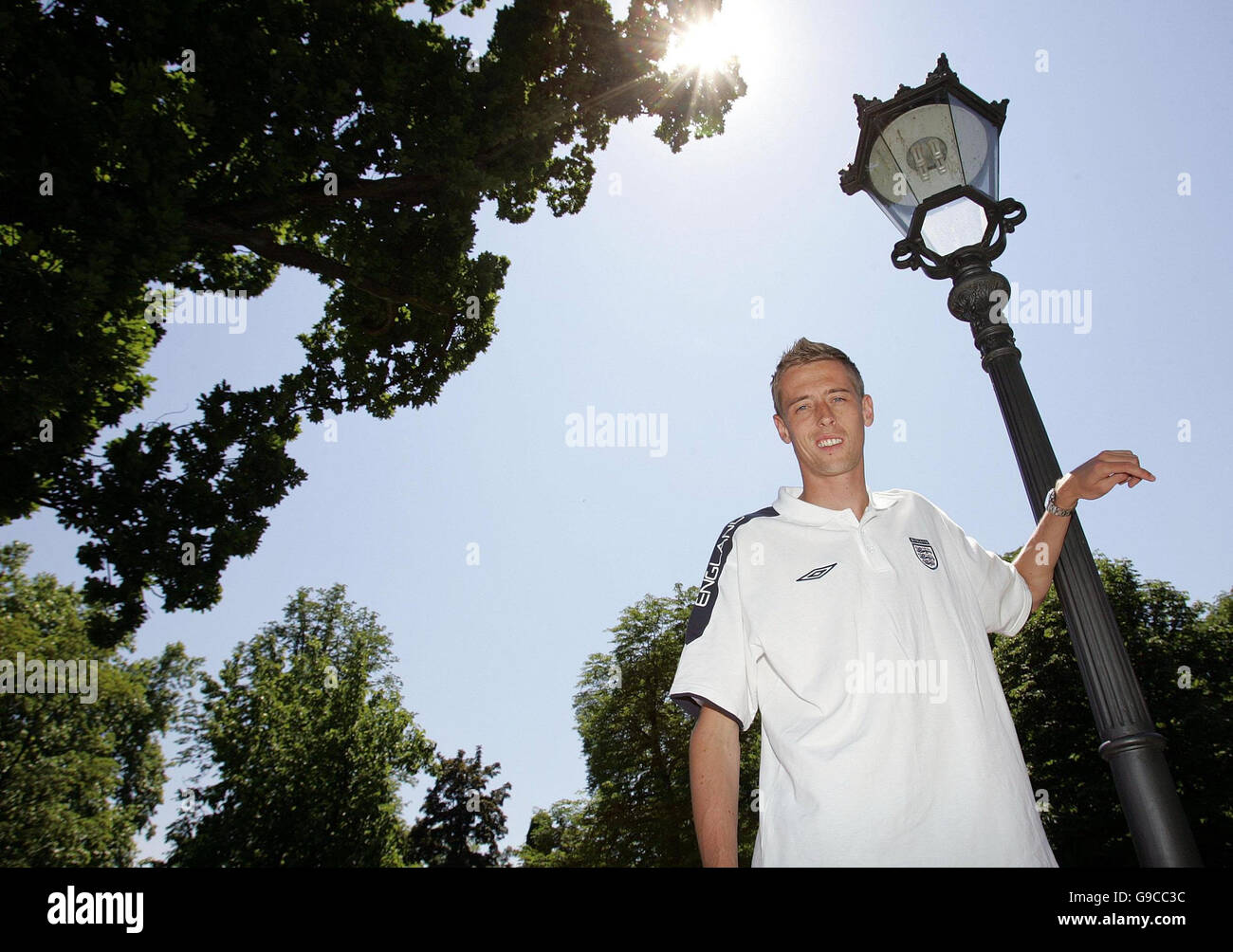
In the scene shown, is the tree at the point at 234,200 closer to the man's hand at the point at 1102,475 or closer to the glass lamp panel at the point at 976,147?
the glass lamp panel at the point at 976,147

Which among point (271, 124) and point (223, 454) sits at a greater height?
point (271, 124)

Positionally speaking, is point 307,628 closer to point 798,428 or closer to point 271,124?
point 271,124

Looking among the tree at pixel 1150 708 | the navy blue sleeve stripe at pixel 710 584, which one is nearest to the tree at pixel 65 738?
the navy blue sleeve stripe at pixel 710 584

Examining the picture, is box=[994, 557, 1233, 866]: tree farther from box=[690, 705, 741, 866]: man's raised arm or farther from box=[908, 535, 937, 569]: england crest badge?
box=[690, 705, 741, 866]: man's raised arm

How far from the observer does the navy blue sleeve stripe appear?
2.35 m

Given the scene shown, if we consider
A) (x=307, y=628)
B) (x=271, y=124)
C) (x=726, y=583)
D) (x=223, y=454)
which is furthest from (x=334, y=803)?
(x=726, y=583)

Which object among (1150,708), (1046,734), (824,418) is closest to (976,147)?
(824,418)

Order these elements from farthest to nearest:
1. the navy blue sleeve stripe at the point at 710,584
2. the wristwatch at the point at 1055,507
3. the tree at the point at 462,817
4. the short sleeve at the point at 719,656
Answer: the tree at the point at 462,817, the wristwatch at the point at 1055,507, the navy blue sleeve stripe at the point at 710,584, the short sleeve at the point at 719,656

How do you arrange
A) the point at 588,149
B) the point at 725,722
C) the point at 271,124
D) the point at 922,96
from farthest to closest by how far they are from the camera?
the point at 588,149 < the point at 271,124 < the point at 922,96 < the point at 725,722

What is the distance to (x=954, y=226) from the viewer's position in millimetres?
3467

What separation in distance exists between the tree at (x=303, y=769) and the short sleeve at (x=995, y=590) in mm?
23704

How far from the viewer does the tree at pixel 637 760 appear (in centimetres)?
2453
